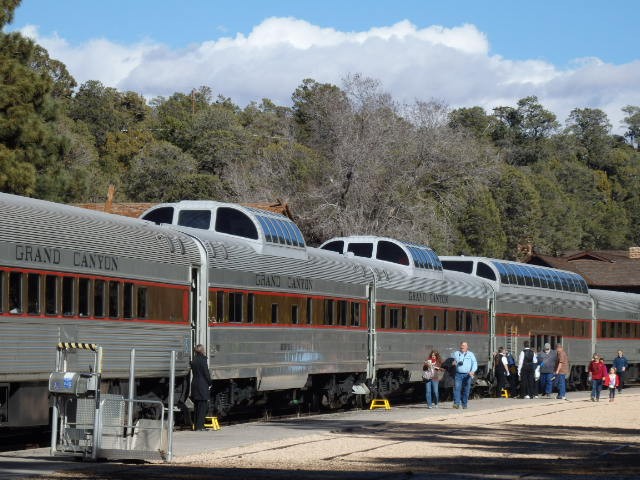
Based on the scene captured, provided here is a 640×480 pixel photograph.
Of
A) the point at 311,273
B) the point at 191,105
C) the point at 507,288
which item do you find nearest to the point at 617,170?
the point at 191,105

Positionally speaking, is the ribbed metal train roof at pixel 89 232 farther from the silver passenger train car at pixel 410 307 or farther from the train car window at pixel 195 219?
the silver passenger train car at pixel 410 307

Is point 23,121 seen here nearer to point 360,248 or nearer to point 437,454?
point 360,248

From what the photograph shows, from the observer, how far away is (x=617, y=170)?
169500 mm

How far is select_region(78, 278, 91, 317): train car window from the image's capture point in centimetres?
1984

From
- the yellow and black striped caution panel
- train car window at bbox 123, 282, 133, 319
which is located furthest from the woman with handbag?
the yellow and black striped caution panel

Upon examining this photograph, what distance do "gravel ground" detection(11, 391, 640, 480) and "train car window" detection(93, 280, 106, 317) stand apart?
297 centimetres

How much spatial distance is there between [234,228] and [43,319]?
29.1 ft

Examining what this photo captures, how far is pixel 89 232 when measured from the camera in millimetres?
20297

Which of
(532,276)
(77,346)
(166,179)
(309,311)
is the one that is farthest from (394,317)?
(166,179)

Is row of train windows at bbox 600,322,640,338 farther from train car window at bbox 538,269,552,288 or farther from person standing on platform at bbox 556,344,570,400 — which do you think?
person standing on platform at bbox 556,344,570,400

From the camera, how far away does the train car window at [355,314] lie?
3183 centimetres

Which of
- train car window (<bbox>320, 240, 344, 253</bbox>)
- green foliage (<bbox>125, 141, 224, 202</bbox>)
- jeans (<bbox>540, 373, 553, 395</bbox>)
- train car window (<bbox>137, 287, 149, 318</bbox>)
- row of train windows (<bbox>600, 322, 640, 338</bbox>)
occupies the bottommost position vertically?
jeans (<bbox>540, 373, 553, 395</bbox>)

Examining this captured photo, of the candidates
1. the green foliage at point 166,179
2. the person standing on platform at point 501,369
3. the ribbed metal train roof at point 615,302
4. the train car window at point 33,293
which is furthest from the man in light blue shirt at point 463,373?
the green foliage at point 166,179

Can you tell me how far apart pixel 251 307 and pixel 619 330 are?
31.0 meters
